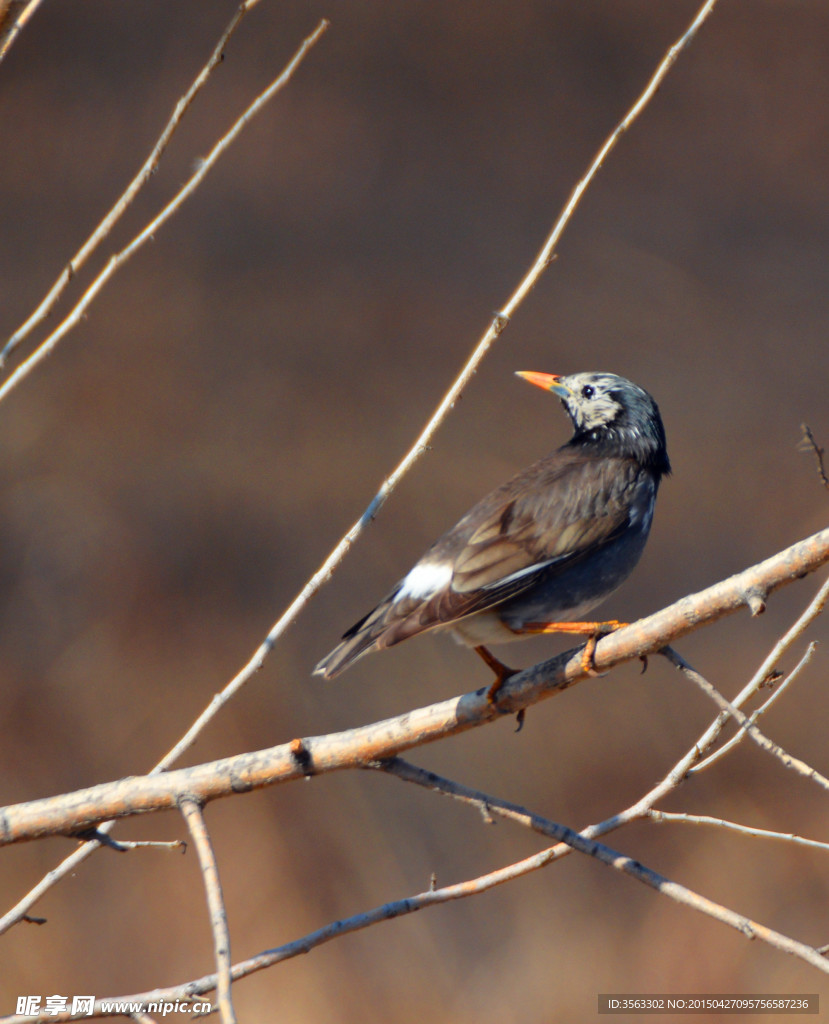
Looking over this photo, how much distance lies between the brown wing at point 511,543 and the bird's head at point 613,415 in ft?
0.71

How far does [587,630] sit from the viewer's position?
305 centimetres

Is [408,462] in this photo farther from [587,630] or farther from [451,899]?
[451,899]

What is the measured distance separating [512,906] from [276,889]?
180 centimetres

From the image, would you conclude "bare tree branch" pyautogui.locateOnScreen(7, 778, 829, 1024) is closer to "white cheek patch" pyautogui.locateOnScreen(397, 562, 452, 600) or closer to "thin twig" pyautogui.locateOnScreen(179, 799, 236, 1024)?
"thin twig" pyautogui.locateOnScreen(179, 799, 236, 1024)

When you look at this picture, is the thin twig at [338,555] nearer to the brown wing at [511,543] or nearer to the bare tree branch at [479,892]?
the bare tree branch at [479,892]

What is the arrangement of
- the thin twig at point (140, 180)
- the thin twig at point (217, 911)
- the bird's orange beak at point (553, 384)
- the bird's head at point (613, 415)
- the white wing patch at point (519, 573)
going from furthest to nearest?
the bird's orange beak at point (553, 384), the bird's head at point (613, 415), the white wing patch at point (519, 573), the thin twig at point (140, 180), the thin twig at point (217, 911)

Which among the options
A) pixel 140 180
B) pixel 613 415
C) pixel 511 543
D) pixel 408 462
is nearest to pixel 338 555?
pixel 408 462

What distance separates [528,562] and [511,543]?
0.39 feet

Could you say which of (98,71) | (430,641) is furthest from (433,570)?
(98,71)

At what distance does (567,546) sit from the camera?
349 centimetres

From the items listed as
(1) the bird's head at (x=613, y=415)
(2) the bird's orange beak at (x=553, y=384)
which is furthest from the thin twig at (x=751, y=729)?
(2) the bird's orange beak at (x=553, y=384)

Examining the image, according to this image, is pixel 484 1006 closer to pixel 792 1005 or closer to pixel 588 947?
pixel 588 947

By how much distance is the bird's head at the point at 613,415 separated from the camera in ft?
13.8

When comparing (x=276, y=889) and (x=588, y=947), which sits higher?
(x=276, y=889)
